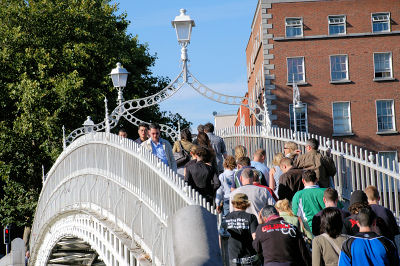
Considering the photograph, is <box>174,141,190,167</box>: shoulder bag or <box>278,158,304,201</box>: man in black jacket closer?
<box>278,158,304,201</box>: man in black jacket

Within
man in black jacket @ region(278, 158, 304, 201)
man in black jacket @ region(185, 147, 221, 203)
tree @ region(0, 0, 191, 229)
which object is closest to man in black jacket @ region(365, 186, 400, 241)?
man in black jacket @ region(278, 158, 304, 201)

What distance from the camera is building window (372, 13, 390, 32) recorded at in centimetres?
3966

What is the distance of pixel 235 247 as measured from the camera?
823 centimetres

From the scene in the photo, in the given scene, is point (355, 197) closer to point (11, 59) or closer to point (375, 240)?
point (375, 240)

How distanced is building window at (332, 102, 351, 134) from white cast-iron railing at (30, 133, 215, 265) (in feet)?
58.2

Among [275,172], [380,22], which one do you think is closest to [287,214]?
[275,172]

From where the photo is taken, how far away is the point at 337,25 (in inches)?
1563

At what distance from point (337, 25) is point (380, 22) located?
7.20ft

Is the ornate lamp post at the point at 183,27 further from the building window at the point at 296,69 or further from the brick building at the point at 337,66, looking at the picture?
the building window at the point at 296,69

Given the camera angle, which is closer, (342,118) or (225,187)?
(225,187)

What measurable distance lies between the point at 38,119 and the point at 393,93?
57.7 ft

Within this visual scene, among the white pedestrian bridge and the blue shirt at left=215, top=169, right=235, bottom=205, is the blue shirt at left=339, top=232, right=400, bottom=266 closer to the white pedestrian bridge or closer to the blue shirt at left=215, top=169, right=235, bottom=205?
the white pedestrian bridge

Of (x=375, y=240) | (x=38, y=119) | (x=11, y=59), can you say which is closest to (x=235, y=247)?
(x=375, y=240)

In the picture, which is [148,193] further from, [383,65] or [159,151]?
[383,65]
